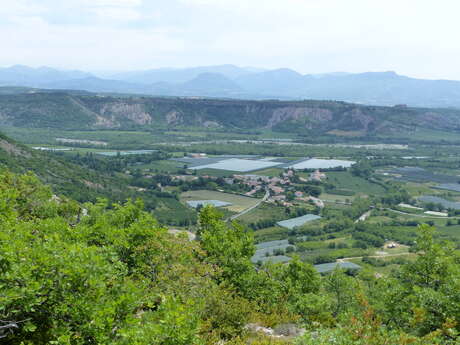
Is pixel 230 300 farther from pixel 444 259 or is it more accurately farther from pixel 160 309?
pixel 444 259

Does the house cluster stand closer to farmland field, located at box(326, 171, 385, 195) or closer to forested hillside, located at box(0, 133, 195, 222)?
farmland field, located at box(326, 171, 385, 195)

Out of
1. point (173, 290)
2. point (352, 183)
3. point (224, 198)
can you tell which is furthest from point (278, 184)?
point (173, 290)

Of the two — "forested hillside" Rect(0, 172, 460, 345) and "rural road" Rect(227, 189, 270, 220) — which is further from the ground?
"forested hillside" Rect(0, 172, 460, 345)

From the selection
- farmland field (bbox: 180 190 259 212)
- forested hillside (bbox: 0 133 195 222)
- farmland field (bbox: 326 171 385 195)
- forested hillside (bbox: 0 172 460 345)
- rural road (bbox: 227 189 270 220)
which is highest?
forested hillside (bbox: 0 172 460 345)

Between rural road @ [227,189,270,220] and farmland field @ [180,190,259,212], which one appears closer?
rural road @ [227,189,270,220]

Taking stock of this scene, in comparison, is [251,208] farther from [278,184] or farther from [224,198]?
[278,184]

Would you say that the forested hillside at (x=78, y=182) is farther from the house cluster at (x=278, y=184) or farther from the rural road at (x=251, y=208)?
the house cluster at (x=278, y=184)

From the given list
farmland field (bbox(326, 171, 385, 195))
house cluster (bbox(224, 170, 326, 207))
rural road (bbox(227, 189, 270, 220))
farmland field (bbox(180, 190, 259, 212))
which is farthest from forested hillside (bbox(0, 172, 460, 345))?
farmland field (bbox(326, 171, 385, 195))

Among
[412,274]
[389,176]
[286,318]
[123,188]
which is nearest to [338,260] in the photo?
[412,274]

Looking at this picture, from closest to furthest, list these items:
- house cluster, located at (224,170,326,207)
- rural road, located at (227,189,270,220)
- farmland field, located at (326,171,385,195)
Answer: rural road, located at (227,189,270,220)
house cluster, located at (224,170,326,207)
farmland field, located at (326,171,385,195)
